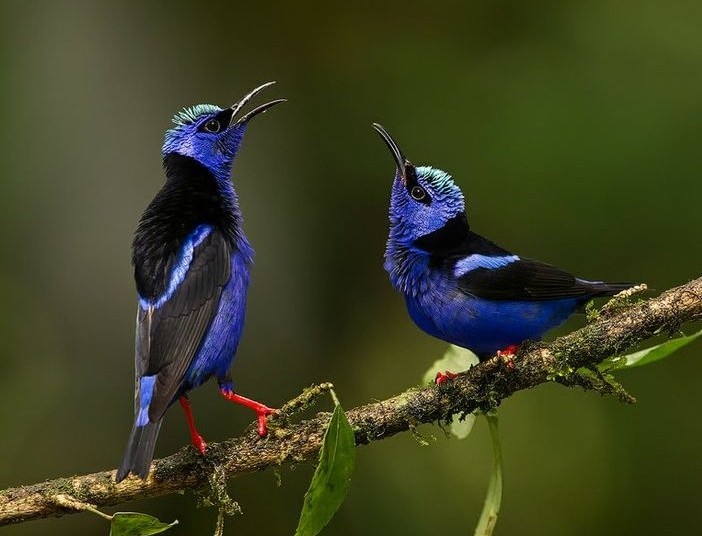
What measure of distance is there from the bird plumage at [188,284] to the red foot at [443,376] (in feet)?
2.35

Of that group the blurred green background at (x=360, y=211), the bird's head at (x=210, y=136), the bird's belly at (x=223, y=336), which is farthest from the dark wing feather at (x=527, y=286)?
the blurred green background at (x=360, y=211)

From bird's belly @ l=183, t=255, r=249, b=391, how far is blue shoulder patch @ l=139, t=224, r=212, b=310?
21cm

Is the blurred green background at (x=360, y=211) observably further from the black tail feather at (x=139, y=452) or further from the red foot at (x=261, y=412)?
the black tail feather at (x=139, y=452)

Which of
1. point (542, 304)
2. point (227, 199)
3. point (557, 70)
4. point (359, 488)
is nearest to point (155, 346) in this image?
point (227, 199)

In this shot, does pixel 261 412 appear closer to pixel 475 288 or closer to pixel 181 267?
pixel 181 267

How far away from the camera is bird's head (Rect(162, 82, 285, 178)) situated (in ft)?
16.3

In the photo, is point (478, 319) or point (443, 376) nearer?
point (443, 376)

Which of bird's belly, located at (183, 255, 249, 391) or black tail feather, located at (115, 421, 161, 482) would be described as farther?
bird's belly, located at (183, 255, 249, 391)

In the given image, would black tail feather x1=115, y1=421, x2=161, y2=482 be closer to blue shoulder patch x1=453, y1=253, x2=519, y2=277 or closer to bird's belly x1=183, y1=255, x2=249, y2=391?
bird's belly x1=183, y1=255, x2=249, y2=391

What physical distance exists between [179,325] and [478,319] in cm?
138

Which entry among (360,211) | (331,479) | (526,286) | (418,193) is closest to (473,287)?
(526,286)

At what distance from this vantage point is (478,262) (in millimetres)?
4844

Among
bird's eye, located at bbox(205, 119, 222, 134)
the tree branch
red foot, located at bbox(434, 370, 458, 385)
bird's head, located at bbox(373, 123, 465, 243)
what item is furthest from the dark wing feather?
bird's eye, located at bbox(205, 119, 222, 134)

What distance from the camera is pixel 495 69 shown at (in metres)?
8.81
